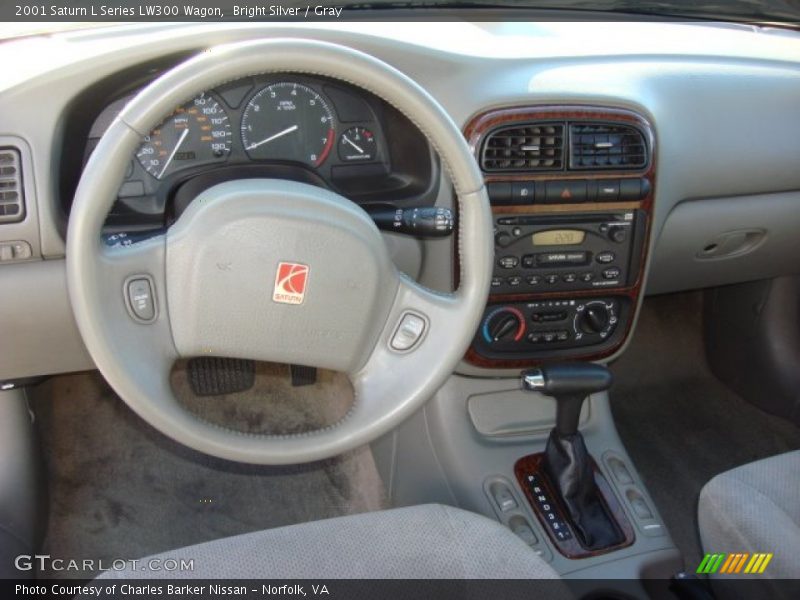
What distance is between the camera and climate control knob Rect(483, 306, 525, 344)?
189cm

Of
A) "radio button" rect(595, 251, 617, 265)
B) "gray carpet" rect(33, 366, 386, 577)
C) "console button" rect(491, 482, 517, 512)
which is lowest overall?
"gray carpet" rect(33, 366, 386, 577)

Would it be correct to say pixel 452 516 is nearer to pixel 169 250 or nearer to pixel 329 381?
pixel 169 250

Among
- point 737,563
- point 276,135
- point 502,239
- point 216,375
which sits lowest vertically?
point 216,375

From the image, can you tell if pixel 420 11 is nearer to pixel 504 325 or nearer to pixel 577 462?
pixel 504 325

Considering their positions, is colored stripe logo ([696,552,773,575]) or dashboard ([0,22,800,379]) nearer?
colored stripe logo ([696,552,773,575])

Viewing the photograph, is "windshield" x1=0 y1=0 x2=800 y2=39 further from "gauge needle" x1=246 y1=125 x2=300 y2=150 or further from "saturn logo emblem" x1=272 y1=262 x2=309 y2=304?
"saturn logo emblem" x1=272 y1=262 x2=309 y2=304

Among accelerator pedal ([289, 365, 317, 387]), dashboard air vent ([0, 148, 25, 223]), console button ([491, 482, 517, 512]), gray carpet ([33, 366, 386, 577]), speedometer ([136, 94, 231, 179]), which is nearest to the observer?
dashboard air vent ([0, 148, 25, 223])

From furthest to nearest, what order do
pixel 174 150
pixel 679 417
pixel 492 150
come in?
1. pixel 679 417
2. pixel 492 150
3. pixel 174 150

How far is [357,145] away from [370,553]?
78cm

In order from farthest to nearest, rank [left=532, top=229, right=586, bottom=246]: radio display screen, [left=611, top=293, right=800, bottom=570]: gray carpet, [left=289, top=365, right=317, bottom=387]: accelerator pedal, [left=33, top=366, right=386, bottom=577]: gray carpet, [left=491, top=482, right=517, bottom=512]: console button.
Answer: [left=611, top=293, right=800, bottom=570]: gray carpet
[left=33, top=366, right=386, bottom=577]: gray carpet
[left=289, top=365, right=317, bottom=387]: accelerator pedal
[left=491, top=482, right=517, bottom=512]: console button
[left=532, top=229, right=586, bottom=246]: radio display screen

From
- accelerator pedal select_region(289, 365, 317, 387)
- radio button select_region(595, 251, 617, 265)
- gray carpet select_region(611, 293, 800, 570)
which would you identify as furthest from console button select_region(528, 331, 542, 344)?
gray carpet select_region(611, 293, 800, 570)

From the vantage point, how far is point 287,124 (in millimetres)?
1648

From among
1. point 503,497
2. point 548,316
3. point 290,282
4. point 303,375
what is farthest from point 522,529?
point 290,282

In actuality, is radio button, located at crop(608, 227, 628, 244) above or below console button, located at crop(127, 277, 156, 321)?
below
